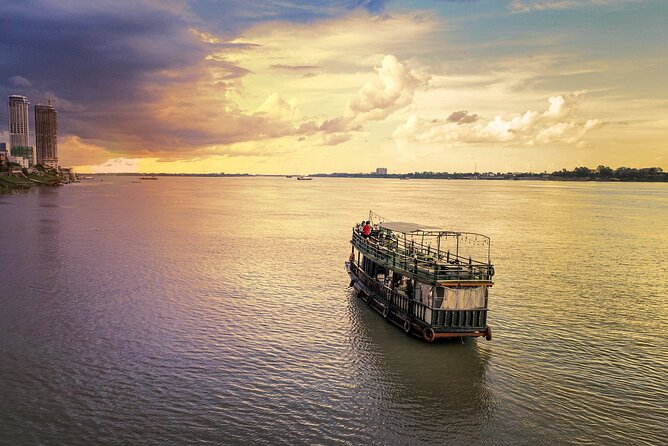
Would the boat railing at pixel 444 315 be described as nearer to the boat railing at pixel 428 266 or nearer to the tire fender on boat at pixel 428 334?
the tire fender on boat at pixel 428 334

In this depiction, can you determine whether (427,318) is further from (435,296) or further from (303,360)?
(303,360)

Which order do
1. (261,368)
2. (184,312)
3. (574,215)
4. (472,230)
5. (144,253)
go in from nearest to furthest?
(261,368), (184,312), (144,253), (472,230), (574,215)

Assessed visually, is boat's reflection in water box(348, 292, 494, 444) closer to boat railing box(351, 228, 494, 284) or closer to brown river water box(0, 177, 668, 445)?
brown river water box(0, 177, 668, 445)

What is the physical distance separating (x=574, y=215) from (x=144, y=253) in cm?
10315

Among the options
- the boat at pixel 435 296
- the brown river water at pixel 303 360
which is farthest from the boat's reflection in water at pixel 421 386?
the boat at pixel 435 296

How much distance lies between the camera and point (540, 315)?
36656 mm

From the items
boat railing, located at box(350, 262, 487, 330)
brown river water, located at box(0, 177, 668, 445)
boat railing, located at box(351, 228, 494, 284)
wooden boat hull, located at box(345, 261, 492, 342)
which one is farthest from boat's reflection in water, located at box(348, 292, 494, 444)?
→ boat railing, located at box(351, 228, 494, 284)

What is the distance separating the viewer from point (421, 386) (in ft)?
81.8

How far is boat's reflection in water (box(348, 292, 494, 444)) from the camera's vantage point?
824 inches

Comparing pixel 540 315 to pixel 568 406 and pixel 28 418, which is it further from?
pixel 28 418

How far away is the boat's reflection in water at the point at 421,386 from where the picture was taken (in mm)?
20922

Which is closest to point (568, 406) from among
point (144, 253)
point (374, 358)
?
point (374, 358)

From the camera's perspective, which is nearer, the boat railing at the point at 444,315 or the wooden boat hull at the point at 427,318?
the wooden boat hull at the point at 427,318

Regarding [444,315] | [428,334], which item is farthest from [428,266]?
[428,334]
